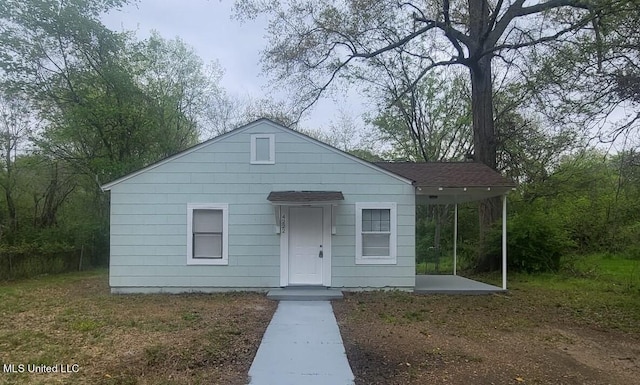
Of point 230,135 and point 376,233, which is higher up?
point 230,135

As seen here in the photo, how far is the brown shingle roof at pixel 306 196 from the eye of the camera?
9.84 m

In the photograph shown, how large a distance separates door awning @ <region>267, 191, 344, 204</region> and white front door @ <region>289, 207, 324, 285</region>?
1.67 feet

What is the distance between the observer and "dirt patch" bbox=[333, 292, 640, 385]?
4816mm

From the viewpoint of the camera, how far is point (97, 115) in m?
16.9

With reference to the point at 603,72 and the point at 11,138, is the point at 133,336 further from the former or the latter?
the point at 11,138

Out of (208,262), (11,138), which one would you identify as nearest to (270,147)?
(208,262)

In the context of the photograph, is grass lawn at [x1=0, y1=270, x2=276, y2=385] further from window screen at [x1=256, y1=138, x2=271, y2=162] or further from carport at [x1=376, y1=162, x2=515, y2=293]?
carport at [x1=376, y1=162, x2=515, y2=293]

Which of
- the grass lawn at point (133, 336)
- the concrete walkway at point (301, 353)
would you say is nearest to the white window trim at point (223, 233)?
the grass lawn at point (133, 336)

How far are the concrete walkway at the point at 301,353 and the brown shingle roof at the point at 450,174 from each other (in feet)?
14.0

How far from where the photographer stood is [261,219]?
10.4 m

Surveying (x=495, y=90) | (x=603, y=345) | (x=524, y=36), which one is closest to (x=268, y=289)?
(x=603, y=345)

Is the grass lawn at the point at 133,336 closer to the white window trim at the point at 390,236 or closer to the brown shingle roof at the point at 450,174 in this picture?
the white window trim at the point at 390,236

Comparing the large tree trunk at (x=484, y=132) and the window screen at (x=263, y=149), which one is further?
the large tree trunk at (x=484, y=132)

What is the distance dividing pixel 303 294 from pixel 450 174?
465 centimetres
